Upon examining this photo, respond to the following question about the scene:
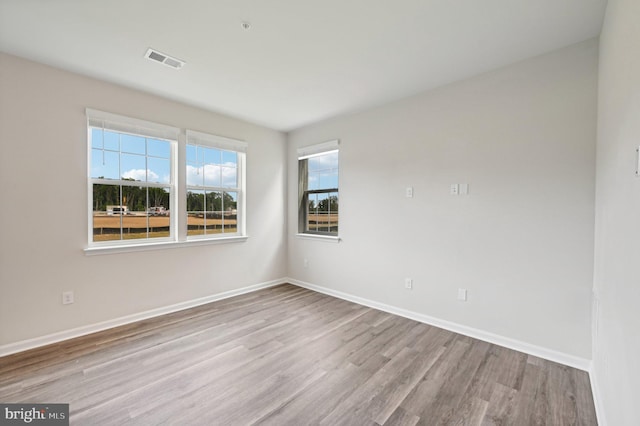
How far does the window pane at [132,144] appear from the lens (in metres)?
3.10

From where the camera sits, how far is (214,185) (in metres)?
3.92

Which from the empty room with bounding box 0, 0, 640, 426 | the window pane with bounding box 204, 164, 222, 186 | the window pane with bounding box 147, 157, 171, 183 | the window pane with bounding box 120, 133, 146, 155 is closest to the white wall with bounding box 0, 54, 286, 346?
the empty room with bounding box 0, 0, 640, 426

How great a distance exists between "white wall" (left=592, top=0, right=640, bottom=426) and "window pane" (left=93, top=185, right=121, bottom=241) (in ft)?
13.3

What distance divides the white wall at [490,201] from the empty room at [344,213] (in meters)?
0.02

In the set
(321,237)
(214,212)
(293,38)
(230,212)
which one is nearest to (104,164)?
(214,212)

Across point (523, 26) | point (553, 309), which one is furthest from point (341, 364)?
point (523, 26)

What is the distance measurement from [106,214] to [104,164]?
1.81 feet

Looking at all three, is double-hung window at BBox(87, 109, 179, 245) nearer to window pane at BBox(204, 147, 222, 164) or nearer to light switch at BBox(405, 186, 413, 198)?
window pane at BBox(204, 147, 222, 164)

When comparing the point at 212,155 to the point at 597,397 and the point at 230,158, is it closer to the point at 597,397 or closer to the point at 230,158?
the point at 230,158

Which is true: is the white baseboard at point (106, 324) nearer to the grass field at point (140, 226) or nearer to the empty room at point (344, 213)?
the empty room at point (344, 213)

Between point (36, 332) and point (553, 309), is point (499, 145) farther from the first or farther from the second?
point (36, 332)

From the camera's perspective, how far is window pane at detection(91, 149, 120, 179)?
9.57ft

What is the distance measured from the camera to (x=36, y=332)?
8.35 ft

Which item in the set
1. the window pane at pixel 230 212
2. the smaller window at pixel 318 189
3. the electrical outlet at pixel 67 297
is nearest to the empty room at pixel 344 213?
the electrical outlet at pixel 67 297
